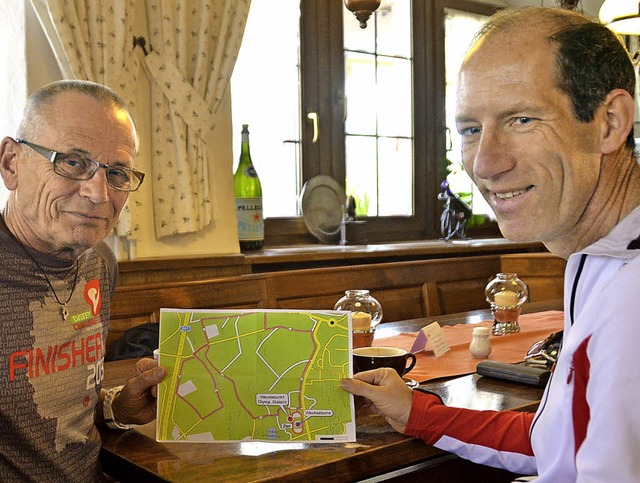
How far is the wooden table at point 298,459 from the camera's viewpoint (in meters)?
1.18

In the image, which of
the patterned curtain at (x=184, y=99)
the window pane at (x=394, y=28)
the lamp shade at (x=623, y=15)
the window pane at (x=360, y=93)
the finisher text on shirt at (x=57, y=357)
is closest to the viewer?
the finisher text on shirt at (x=57, y=357)

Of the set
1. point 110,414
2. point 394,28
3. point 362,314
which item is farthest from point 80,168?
point 394,28

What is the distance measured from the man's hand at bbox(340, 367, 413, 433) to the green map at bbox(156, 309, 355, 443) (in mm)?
62

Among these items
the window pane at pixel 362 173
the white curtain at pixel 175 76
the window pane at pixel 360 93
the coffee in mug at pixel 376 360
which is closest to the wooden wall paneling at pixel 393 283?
the white curtain at pixel 175 76

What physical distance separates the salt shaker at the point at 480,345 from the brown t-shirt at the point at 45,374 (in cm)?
101

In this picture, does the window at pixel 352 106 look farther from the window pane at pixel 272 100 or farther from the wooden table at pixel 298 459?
the wooden table at pixel 298 459

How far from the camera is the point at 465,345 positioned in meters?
2.13

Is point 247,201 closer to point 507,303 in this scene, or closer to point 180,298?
point 180,298

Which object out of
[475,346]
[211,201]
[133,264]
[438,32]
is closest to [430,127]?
[438,32]

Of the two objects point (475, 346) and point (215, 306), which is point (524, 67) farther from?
point (215, 306)

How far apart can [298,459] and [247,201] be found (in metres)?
2.48

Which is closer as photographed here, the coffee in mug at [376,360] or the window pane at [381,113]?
the coffee in mug at [376,360]

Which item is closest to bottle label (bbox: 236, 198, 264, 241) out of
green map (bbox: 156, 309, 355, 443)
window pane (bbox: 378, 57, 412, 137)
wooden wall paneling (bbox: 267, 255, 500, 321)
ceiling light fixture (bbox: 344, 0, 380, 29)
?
wooden wall paneling (bbox: 267, 255, 500, 321)

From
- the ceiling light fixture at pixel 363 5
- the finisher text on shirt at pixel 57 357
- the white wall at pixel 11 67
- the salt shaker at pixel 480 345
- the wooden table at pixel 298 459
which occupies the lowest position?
the wooden table at pixel 298 459
